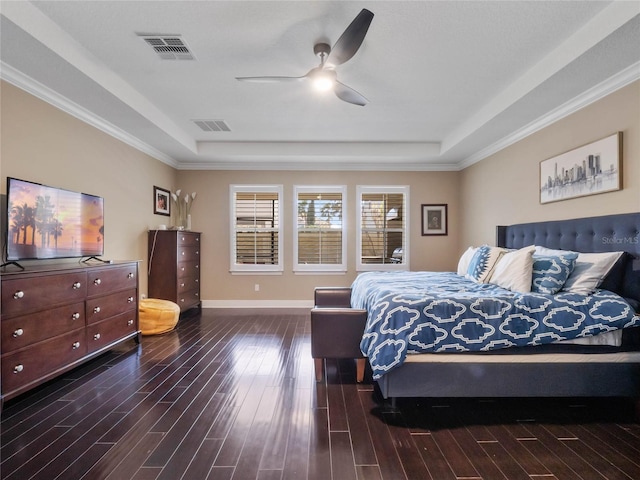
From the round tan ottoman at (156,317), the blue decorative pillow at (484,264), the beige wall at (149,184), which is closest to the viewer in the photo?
the beige wall at (149,184)

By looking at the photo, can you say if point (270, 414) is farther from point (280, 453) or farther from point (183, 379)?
point (183, 379)

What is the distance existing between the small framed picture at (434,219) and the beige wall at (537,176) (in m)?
0.32

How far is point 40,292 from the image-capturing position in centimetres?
238

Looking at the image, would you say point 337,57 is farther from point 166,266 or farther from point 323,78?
point 166,266

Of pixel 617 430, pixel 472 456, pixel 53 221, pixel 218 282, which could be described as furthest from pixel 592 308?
pixel 218 282

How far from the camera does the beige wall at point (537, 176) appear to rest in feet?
8.48

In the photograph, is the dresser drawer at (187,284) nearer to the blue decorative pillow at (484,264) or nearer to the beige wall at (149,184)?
the beige wall at (149,184)

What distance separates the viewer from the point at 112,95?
298cm

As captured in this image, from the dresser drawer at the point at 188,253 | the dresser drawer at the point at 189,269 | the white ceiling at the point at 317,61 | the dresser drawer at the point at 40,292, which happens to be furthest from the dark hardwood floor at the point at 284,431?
the white ceiling at the point at 317,61

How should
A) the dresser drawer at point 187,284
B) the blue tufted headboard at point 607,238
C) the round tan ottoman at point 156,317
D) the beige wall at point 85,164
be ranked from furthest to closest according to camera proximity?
the dresser drawer at point 187,284
the round tan ottoman at point 156,317
the beige wall at point 85,164
the blue tufted headboard at point 607,238

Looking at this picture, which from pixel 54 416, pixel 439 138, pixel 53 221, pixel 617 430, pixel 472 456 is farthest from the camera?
pixel 439 138

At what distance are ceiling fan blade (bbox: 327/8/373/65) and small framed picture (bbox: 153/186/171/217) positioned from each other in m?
3.72

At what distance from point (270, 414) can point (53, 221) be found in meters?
2.52

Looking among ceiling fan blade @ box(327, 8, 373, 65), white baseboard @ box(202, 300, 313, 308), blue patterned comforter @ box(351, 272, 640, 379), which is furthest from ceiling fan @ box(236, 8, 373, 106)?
white baseboard @ box(202, 300, 313, 308)
